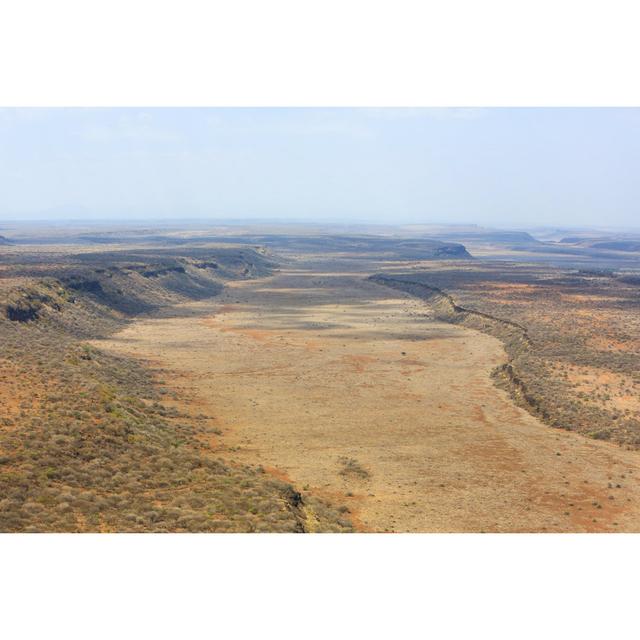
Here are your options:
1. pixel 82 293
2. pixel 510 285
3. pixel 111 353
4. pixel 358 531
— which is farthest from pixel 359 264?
pixel 358 531

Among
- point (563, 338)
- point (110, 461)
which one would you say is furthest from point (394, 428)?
point (563, 338)

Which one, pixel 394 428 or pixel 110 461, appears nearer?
pixel 110 461

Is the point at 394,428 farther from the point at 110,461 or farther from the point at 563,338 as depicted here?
the point at 563,338

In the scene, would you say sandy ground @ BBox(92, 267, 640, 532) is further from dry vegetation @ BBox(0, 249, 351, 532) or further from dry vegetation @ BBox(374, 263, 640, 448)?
dry vegetation @ BBox(0, 249, 351, 532)

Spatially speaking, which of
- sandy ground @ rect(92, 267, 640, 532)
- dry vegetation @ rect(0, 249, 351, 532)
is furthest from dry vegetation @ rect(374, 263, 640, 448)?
dry vegetation @ rect(0, 249, 351, 532)

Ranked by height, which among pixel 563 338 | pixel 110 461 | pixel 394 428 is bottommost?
pixel 394 428

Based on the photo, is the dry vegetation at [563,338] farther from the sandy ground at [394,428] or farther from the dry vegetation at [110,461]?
the dry vegetation at [110,461]

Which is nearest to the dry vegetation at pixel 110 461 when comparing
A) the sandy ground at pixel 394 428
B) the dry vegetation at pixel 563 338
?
the sandy ground at pixel 394 428
